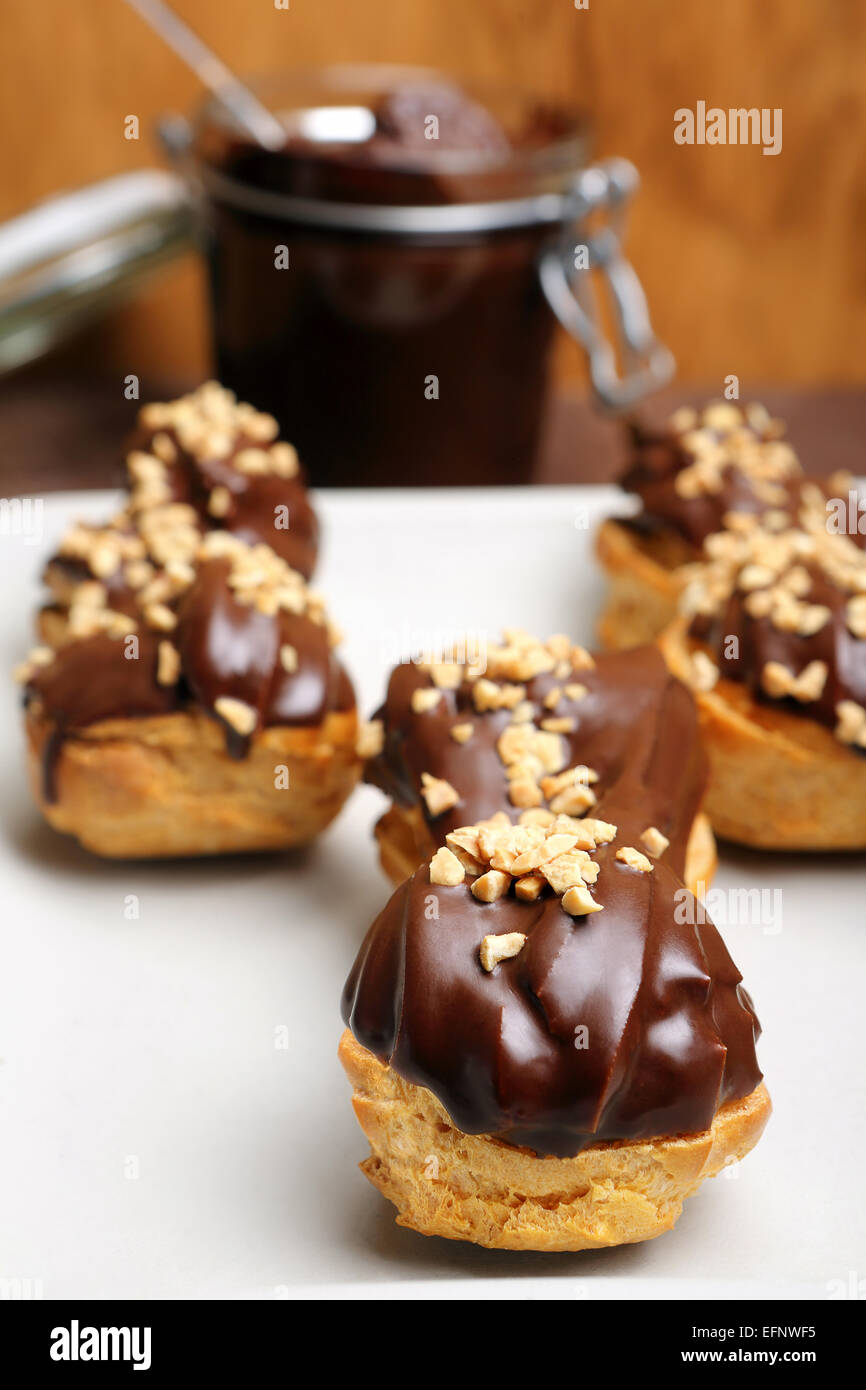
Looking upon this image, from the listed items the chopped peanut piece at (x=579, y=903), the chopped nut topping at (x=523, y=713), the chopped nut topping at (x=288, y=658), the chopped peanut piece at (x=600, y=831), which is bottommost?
the chopped peanut piece at (x=579, y=903)

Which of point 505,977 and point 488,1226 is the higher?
point 505,977

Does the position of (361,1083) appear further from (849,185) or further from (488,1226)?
(849,185)

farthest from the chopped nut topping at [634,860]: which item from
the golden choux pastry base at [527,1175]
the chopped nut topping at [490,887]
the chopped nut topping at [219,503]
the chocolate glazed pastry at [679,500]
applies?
the chopped nut topping at [219,503]

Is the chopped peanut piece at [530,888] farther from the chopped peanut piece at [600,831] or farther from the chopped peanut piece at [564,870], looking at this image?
the chopped peanut piece at [600,831]

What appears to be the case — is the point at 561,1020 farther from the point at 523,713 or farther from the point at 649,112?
the point at 649,112

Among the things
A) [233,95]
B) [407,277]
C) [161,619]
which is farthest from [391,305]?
[161,619]

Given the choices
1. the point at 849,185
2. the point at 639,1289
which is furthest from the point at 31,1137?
the point at 849,185
